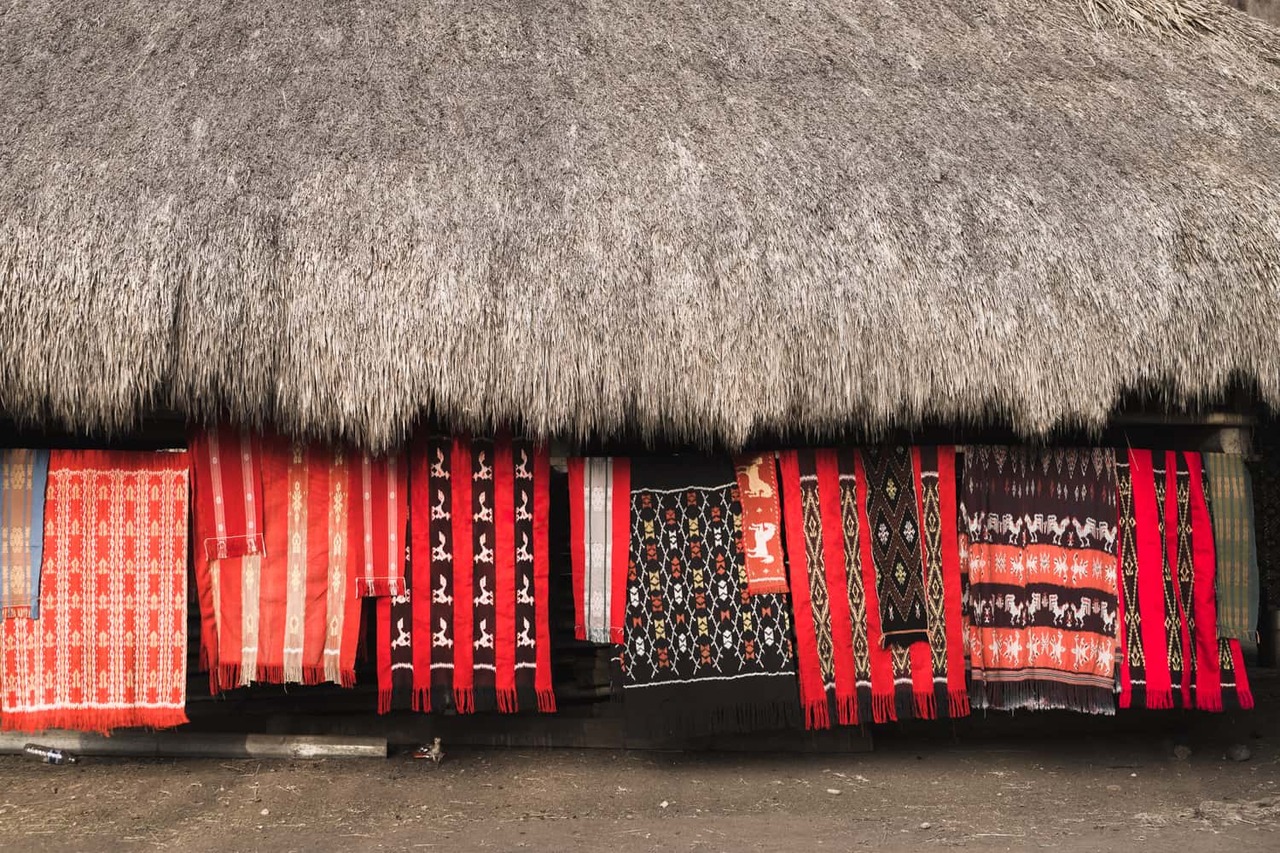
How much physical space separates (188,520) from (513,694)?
1.59 metres

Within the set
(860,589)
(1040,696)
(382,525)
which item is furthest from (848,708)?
(382,525)

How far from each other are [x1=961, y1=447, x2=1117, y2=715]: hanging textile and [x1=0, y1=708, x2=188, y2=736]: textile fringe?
138 inches

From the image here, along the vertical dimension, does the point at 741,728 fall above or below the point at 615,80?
below

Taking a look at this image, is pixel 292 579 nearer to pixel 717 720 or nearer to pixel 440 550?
pixel 440 550

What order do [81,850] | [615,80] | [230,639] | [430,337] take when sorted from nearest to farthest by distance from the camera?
1. [81,850]
2. [430,337]
3. [230,639]
4. [615,80]

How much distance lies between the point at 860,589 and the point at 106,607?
10.7 ft

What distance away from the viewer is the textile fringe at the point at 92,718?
482cm

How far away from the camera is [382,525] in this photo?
196 inches

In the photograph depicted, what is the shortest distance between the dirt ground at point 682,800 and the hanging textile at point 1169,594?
1.33 feet

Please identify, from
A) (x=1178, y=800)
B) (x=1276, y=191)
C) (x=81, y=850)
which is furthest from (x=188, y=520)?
(x=1276, y=191)

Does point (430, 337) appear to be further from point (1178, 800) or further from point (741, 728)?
point (1178, 800)

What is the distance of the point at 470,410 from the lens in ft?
15.0

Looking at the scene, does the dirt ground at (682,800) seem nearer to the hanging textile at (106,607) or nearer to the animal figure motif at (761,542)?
the hanging textile at (106,607)

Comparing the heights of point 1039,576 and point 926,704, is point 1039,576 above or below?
above
